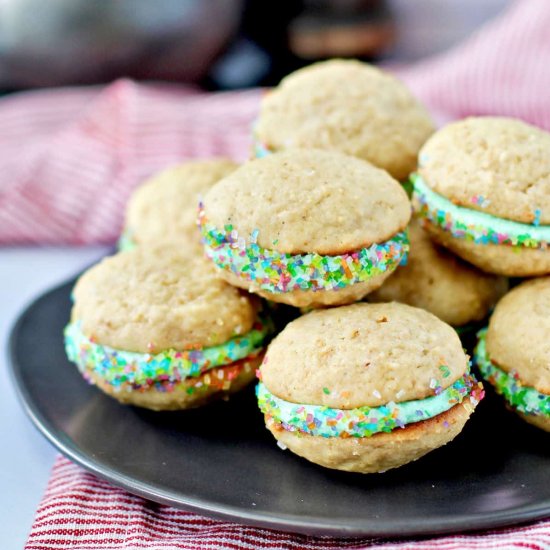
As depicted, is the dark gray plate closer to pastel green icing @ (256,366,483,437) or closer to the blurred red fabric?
pastel green icing @ (256,366,483,437)

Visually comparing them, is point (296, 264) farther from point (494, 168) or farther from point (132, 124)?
point (132, 124)

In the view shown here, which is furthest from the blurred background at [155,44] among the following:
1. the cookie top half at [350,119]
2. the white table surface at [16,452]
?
the cookie top half at [350,119]

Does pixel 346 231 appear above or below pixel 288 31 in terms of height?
above

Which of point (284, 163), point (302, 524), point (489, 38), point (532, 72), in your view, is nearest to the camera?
point (302, 524)

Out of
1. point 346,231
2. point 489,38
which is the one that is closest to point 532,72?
point 489,38

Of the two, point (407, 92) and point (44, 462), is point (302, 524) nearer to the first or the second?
point (44, 462)

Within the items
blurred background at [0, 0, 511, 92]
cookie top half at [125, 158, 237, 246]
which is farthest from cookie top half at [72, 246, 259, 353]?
blurred background at [0, 0, 511, 92]
